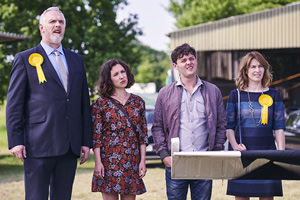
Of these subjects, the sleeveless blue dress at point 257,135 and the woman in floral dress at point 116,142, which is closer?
the woman in floral dress at point 116,142

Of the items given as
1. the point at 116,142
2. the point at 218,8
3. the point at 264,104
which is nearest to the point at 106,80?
the point at 116,142

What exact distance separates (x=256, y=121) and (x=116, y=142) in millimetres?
1255

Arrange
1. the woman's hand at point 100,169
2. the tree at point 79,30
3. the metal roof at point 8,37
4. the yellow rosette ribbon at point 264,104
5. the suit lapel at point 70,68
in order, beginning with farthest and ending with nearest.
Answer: the tree at point 79,30 → the metal roof at point 8,37 → the yellow rosette ribbon at point 264,104 → the woman's hand at point 100,169 → the suit lapel at point 70,68

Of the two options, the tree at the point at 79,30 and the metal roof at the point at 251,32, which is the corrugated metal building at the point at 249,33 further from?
the tree at the point at 79,30

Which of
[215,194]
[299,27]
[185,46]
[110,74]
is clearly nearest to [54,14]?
[110,74]

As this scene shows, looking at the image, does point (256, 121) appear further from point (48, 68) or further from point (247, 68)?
point (48, 68)

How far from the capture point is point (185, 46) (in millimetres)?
4359

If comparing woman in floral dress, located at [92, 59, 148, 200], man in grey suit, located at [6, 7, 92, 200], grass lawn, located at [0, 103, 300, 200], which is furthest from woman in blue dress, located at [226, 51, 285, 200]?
grass lawn, located at [0, 103, 300, 200]

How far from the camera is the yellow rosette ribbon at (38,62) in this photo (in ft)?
12.9

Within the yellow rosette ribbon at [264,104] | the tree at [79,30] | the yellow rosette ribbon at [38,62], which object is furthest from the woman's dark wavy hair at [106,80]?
the tree at [79,30]

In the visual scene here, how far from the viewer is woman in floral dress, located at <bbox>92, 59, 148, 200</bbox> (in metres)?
4.30

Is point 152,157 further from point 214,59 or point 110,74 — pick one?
point 214,59

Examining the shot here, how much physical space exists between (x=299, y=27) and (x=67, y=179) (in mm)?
14733

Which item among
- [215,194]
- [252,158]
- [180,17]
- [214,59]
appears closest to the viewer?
[252,158]
